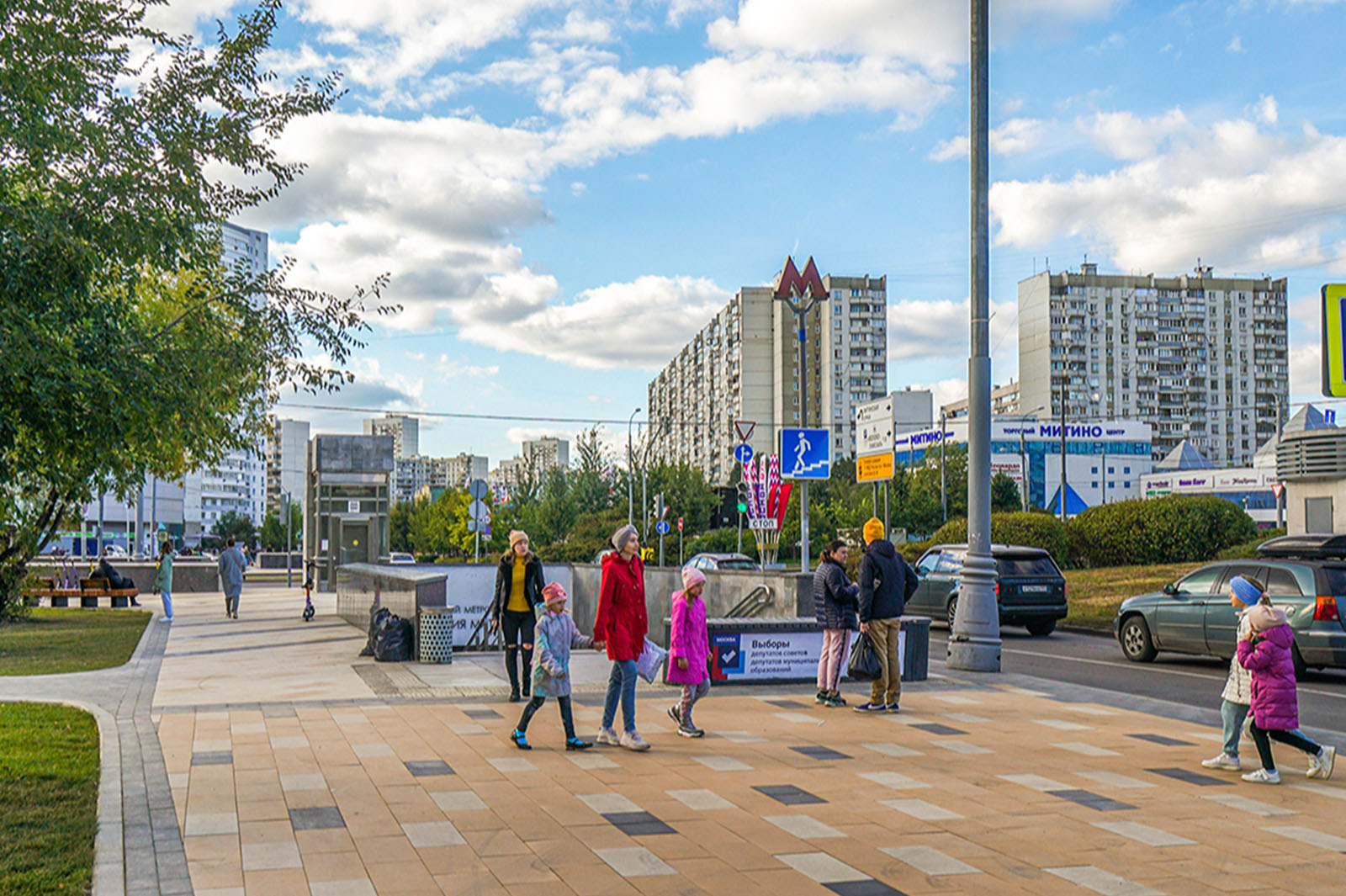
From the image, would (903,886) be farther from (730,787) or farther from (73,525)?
(73,525)

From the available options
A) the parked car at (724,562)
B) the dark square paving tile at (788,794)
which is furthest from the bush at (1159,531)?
the dark square paving tile at (788,794)

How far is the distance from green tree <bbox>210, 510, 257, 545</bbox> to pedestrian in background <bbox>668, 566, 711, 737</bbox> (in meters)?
151

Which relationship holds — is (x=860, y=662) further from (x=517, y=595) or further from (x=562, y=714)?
(x=562, y=714)

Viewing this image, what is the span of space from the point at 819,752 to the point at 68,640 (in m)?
14.9

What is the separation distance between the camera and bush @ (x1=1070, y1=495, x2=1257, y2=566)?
3412cm

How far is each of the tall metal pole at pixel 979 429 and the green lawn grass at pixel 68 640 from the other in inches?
439

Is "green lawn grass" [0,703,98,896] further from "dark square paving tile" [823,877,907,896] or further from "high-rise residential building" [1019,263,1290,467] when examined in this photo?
"high-rise residential building" [1019,263,1290,467]

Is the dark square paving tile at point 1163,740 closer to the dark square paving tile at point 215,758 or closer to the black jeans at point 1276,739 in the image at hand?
the black jeans at point 1276,739

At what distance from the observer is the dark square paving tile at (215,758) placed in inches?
345

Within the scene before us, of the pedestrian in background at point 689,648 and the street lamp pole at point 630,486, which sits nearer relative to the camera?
the pedestrian in background at point 689,648

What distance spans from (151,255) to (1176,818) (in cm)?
706

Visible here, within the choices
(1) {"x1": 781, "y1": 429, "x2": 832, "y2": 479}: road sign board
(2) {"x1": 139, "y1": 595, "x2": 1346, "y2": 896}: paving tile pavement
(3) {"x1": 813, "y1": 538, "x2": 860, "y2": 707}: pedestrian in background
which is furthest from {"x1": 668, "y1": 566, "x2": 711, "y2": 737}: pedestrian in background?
(1) {"x1": 781, "y1": 429, "x2": 832, "y2": 479}: road sign board

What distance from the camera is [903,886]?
582 cm

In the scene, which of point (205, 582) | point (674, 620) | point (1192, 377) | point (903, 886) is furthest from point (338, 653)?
point (1192, 377)
